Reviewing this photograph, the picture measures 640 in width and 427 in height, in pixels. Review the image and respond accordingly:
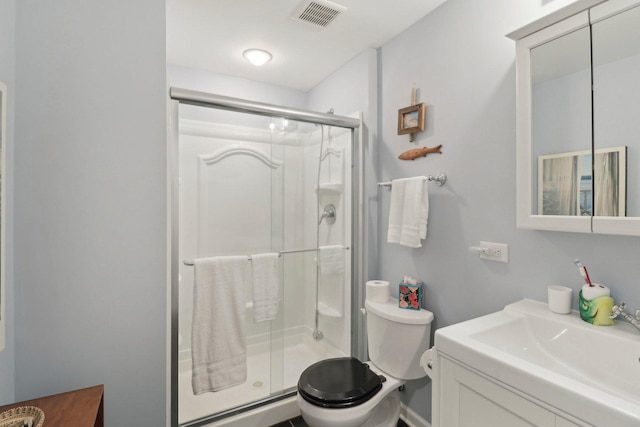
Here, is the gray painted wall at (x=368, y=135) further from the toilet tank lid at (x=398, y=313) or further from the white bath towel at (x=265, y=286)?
the white bath towel at (x=265, y=286)

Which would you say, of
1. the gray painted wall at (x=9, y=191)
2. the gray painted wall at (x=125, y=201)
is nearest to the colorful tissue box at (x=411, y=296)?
the gray painted wall at (x=125, y=201)

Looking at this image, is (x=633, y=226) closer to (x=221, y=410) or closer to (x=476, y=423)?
(x=476, y=423)

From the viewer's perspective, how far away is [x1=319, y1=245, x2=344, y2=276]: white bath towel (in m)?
2.12

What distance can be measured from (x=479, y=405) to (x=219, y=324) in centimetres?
129

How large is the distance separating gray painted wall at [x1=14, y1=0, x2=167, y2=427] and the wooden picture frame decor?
1.33 metres

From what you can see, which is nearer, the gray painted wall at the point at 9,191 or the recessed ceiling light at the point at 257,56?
the gray painted wall at the point at 9,191

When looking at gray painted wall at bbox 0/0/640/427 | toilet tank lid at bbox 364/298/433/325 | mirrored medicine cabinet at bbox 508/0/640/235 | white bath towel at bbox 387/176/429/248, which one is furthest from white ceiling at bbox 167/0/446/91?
toilet tank lid at bbox 364/298/433/325

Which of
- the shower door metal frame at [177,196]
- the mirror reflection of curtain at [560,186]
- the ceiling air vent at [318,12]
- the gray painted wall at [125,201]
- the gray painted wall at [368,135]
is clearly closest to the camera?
the mirror reflection of curtain at [560,186]

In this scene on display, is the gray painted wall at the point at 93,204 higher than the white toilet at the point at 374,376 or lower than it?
higher

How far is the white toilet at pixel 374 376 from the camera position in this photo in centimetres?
137

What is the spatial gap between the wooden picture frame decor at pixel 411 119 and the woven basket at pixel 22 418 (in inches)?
78.0

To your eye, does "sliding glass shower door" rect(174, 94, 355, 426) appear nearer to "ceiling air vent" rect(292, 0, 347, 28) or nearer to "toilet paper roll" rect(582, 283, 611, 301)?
"ceiling air vent" rect(292, 0, 347, 28)

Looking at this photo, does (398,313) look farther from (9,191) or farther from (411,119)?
(9,191)

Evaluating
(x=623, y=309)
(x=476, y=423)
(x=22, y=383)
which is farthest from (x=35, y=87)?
(x=623, y=309)
